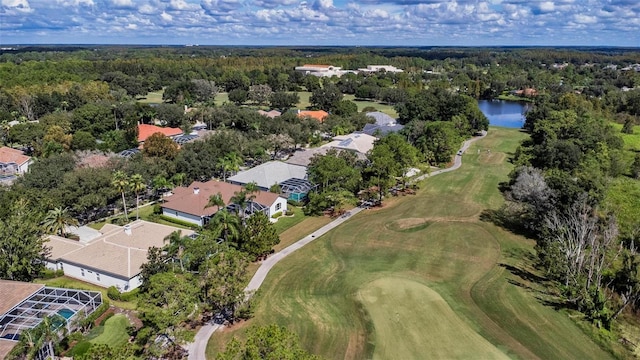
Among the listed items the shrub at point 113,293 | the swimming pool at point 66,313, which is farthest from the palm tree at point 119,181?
the swimming pool at point 66,313

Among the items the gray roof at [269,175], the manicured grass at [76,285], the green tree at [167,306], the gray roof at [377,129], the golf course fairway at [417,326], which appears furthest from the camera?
the gray roof at [377,129]

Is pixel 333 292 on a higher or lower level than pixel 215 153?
lower

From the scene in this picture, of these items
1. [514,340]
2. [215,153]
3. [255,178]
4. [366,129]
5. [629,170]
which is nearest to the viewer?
[514,340]

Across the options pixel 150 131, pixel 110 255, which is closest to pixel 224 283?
pixel 110 255

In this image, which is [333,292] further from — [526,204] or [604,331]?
[526,204]

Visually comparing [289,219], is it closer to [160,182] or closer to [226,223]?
[226,223]

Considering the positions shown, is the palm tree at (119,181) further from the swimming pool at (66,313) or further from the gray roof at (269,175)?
the swimming pool at (66,313)

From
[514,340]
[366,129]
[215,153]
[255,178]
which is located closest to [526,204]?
[514,340]
